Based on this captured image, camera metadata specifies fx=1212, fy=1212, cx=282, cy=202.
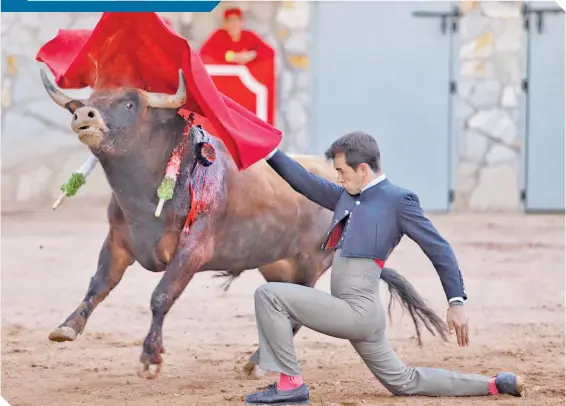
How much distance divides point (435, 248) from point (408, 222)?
15 cm

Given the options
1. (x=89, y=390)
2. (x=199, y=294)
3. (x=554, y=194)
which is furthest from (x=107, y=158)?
(x=554, y=194)

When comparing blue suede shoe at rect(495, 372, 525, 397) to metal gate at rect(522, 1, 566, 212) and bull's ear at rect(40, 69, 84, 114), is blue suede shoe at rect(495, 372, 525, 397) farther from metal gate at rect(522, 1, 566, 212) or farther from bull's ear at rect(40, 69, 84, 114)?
metal gate at rect(522, 1, 566, 212)

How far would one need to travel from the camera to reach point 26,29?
39.6 feet

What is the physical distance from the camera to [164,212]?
5.29 metres

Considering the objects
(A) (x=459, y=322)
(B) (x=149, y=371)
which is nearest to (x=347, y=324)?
(A) (x=459, y=322)

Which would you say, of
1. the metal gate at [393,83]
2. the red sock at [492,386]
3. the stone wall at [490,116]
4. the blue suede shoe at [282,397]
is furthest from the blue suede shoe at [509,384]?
the stone wall at [490,116]

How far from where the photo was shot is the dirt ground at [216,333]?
5.38m

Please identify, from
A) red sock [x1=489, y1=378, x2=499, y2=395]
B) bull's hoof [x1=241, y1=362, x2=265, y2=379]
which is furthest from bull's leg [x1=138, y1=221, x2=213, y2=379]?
red sock [x1=489, y1=378, x2=499, y2=395]

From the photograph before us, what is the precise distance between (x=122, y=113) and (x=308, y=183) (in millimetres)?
847

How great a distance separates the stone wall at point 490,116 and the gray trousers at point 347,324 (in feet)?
24.7

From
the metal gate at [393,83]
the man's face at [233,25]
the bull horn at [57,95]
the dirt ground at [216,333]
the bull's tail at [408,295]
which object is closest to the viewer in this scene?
the bull horn at [57,95]

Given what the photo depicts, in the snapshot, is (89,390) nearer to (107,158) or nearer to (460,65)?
(107,158)

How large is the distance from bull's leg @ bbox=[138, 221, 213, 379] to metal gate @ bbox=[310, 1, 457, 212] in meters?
7.01

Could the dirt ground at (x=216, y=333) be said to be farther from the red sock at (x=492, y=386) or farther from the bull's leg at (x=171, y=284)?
the bull's leg at (x=171, y=284)
